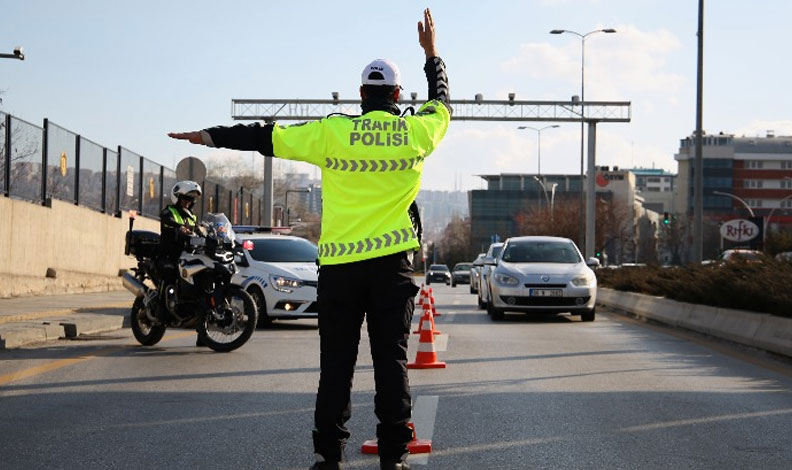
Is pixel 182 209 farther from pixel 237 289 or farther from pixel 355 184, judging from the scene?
pixel 355 184

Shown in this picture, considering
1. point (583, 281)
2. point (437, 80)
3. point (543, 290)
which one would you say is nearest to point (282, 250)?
point (543, 290)

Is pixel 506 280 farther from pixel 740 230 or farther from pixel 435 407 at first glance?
pixel 435 407

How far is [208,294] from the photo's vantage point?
42.1 ft

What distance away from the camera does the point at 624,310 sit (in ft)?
88.6

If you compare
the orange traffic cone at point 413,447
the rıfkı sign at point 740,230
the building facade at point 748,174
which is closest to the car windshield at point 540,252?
the rıfkı sign at point 740,230

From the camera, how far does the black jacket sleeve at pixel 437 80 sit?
252 inches

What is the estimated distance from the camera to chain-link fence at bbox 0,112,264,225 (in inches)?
926

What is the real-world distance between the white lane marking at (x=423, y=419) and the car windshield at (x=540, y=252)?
1425cm

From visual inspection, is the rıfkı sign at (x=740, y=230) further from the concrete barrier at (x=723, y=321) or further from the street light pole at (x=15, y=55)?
the street light pole at (x=15, y=55)

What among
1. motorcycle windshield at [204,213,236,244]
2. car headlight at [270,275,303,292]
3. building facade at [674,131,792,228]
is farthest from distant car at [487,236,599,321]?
building facade at [674,131,792,228]

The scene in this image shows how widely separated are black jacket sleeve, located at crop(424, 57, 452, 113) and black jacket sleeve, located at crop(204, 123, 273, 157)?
912 mm

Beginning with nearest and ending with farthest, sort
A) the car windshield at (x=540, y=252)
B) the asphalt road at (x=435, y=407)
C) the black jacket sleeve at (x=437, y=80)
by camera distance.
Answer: the black jacket sleeve at (x=437, y=80), the asphalt road at (x=435, y=407), the car windshield at (x=540, y=252)

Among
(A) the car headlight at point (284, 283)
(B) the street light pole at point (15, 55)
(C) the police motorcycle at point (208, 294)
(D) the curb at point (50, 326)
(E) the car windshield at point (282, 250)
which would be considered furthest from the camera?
(B) the street light pole at point (15, 55)

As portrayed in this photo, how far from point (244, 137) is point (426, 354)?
20.1 feet
